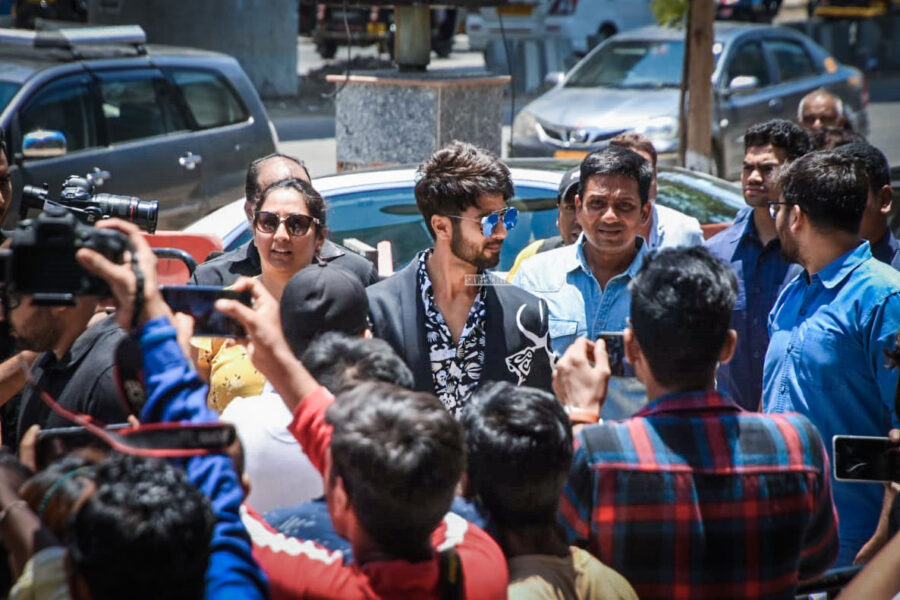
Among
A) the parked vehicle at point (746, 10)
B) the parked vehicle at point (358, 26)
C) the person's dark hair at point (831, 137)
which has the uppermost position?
the parked vehicle at point (746, 10)

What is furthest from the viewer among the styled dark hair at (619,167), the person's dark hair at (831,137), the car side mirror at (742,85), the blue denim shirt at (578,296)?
the car side mirror at (742,85)

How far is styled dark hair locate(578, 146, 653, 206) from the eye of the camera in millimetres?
4258

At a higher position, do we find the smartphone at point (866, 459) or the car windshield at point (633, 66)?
the car windshield at point (633, 66)

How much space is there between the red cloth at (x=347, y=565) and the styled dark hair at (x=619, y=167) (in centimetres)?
208

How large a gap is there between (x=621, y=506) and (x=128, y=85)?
23.1 feet

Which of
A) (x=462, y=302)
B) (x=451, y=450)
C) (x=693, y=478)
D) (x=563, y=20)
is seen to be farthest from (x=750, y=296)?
(x=563, y=20)

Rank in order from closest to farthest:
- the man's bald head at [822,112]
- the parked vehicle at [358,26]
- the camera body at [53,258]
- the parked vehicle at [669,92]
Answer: the camera body at [53,258] < the man's bald head at [822,112] < the parked vehicle at [669,92] < the parked vehicle at [358,26]

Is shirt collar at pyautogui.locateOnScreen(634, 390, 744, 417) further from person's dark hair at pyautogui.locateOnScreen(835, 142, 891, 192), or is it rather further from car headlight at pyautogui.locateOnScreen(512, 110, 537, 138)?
car headlight at pyautogui.locateOnScreen(512, 110, 537, 138)

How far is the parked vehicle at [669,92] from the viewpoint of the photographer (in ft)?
38.2

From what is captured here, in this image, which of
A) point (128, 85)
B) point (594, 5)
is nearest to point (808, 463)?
point (128, 85)

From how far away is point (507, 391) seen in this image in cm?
257

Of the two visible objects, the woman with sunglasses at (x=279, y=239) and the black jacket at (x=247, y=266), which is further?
the black jacket at (x=247, y=266)

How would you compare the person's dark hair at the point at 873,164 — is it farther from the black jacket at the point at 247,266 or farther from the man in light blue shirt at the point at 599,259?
the black jacket at the point at 247,266

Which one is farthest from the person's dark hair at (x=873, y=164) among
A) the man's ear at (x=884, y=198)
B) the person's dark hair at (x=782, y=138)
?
the person's dark hair at (x=782, y=138)
